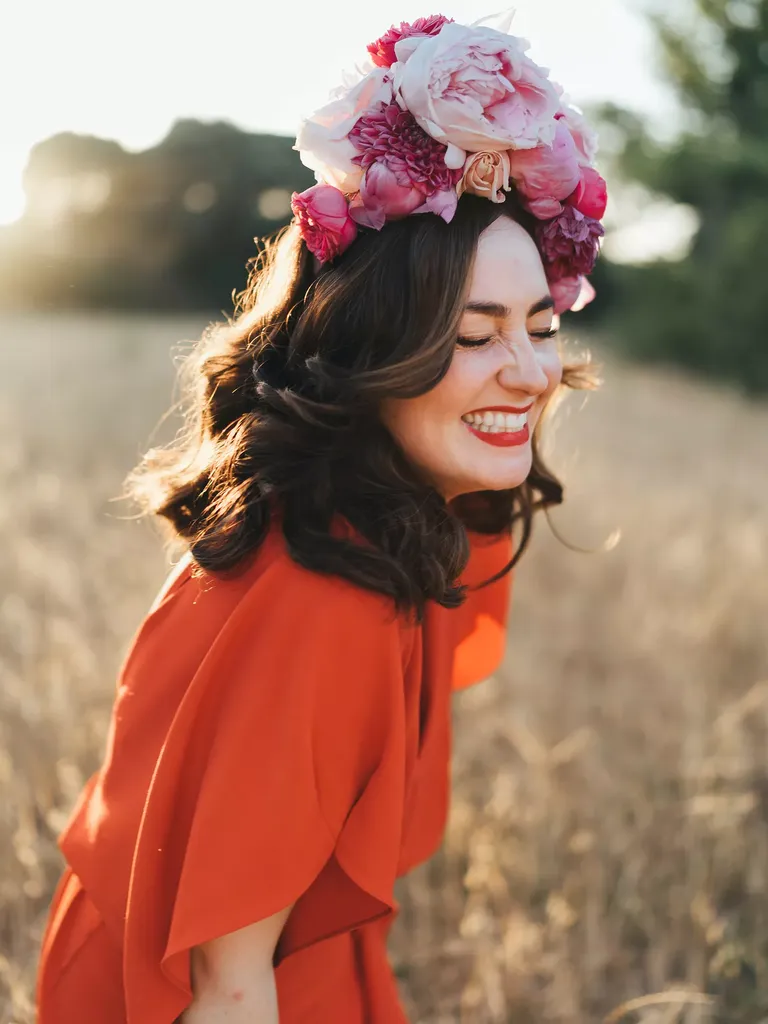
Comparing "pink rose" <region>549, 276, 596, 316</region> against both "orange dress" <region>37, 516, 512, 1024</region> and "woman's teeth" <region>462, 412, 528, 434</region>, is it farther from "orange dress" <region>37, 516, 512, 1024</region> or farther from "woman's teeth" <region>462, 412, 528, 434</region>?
"orange dress" <region>37, 516, 512, 1024</region>

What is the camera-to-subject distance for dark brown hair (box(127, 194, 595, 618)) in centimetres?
140

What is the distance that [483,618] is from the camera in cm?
211

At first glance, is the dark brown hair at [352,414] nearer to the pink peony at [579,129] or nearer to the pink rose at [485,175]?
the pink rose at [485,175]

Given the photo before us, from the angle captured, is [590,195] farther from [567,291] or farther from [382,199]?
[382,199]

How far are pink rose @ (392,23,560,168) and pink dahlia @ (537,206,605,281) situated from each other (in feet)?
0.48

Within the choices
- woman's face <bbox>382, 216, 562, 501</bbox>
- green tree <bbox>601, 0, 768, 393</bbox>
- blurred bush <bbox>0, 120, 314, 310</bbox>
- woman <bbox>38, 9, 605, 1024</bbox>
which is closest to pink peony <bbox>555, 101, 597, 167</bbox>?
woman <bbox>38, 9, 605, 1024</bbox>

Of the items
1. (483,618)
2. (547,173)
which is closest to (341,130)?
(547,173)

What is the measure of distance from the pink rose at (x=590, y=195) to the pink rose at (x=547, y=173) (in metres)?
0.02

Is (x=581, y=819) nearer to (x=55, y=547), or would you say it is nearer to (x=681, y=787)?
(x=681, y=787)

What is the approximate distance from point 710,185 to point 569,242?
17546mm

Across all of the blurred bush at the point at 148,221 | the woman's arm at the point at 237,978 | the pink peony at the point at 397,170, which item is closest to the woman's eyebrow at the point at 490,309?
the pink peony at the point at 397,170

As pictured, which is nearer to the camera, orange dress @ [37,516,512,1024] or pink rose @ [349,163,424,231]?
orange dress @ [37,516,512,1024]

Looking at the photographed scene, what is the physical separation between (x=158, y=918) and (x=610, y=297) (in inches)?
907

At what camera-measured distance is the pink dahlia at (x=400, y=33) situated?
1536 millimetres
